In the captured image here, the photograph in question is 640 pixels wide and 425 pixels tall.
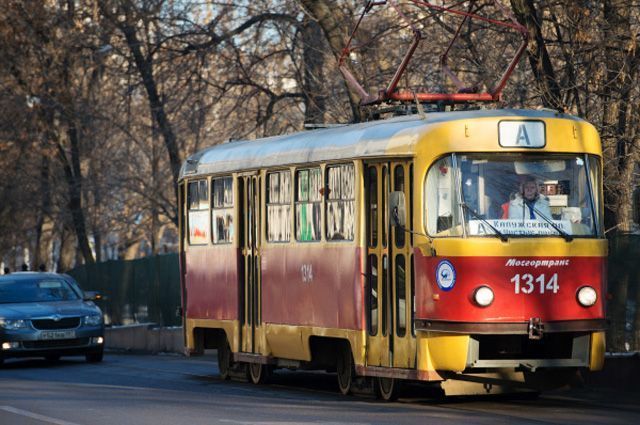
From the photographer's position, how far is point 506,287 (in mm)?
15797

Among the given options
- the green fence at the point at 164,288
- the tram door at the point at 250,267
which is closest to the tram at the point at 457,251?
the tram door at the point at 250,267

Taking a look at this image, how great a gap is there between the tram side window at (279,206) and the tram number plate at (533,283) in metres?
4.10

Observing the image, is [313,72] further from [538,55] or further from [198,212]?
[538,55]

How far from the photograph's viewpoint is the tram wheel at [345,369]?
1805cm

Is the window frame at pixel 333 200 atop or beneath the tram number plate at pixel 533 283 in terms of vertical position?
atop

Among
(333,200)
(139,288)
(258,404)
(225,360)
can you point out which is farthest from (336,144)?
(139,288)

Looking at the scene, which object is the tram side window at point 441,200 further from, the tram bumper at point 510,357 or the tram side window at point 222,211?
the tram side window at point 222,211

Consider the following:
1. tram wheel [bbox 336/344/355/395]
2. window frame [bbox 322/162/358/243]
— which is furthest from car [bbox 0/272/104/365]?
window frame [bbox 322/162/358/243]

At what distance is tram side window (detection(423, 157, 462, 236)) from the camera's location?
1611 cm

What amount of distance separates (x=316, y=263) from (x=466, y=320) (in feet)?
10.1

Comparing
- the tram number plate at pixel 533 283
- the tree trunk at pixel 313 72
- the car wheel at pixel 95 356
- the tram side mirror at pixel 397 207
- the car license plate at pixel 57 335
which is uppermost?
the tree trunk at pixel 313 72

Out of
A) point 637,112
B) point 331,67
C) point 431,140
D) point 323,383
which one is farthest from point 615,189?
point 331,67

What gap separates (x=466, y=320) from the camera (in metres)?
15.8

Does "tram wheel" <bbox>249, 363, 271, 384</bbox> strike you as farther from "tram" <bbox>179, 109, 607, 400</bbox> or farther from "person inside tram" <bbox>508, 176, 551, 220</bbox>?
"person inside tram" <bbox>508, 176, 551, 220</bbox>
